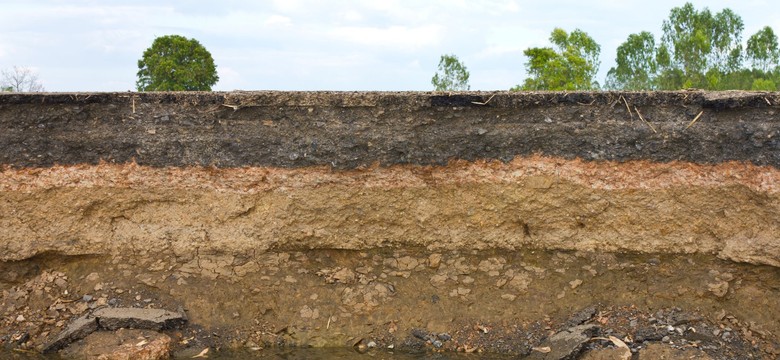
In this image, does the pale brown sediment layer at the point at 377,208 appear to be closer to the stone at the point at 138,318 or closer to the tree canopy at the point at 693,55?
the stone at the point at 138,318

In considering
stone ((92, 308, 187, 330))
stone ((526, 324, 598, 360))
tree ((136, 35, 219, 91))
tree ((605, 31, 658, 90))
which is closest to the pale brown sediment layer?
stone ((92, 308, 187, 330))

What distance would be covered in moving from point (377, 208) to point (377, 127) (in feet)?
1.76

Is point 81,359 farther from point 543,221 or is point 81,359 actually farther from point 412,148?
point 543,221

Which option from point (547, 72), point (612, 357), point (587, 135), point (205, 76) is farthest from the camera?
point (547, 72)

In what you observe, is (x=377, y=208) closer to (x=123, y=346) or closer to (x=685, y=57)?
(x=123, y=346)

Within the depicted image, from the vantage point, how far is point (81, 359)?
4.57 meters

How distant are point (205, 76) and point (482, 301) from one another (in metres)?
14.6

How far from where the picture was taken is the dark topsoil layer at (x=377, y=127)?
4797mm

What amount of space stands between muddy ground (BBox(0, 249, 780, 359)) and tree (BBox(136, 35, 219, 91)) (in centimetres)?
1329

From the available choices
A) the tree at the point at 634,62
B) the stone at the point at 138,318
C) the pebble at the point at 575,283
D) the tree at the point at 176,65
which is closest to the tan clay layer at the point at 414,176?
the pebble at the point at 575,283

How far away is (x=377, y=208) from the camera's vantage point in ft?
16.5

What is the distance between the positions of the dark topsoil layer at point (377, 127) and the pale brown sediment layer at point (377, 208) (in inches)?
3.7

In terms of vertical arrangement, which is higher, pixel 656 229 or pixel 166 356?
pixel 656 229

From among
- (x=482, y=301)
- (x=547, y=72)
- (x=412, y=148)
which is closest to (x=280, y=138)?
(x=412, y=148)
